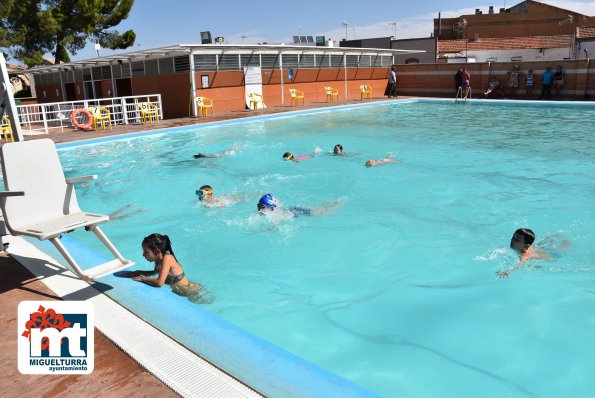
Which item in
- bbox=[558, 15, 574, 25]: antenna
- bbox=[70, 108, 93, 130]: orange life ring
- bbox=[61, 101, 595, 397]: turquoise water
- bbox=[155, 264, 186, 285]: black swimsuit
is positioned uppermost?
bbox=[558, 15, 574, 25]: antenna

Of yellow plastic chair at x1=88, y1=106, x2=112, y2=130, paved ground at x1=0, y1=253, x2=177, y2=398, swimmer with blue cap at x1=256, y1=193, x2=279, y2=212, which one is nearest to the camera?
paved ground at x1=0, y1=253, x2=177, y2=398

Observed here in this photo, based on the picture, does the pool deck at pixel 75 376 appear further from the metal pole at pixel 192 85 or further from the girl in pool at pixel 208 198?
the metal pole at pixel 192 85

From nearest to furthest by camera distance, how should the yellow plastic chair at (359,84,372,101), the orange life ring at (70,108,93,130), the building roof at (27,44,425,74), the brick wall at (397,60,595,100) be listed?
the orange life ring at (70,108,93,130) → the building roof at (27,44,425,74) → the brick wall at (397,60,595,100) → the yellow plastic chair at (359,84,372,101)

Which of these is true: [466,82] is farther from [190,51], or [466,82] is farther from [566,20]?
[566,20]

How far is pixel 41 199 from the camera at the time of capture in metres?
3.95

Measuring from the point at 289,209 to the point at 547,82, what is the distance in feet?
67.4

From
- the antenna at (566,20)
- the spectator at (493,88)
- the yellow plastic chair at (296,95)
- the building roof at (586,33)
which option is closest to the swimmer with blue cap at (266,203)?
the yellow plastic chair at (296,95)

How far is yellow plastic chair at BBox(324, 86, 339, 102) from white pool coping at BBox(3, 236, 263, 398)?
22.1 m

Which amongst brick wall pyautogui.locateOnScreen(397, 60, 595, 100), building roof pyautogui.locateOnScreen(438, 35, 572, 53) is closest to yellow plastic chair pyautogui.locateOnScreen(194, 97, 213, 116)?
brick wall pyautogui.locateOnScreen(397, 60, 595, 100)

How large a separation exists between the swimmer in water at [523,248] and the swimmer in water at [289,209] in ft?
10.3

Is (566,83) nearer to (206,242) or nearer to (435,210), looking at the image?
(435,210)

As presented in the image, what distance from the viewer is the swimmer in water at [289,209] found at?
285 inches

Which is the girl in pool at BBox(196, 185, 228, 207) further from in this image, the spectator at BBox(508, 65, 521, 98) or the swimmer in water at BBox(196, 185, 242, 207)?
the spectator at BBox(508, 65, 521, 98)

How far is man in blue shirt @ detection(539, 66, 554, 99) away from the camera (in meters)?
23.2
